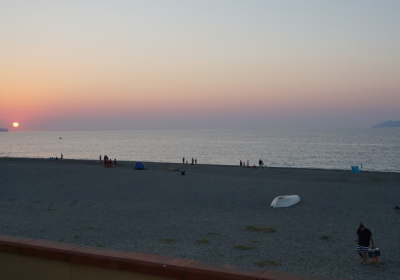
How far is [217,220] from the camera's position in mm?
14211

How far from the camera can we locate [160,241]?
35.0 feet

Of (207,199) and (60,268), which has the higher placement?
(60,268)

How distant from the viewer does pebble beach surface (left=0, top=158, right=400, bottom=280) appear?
362 inches

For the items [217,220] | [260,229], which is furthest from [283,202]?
[260,229]

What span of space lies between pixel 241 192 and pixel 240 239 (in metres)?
10.9

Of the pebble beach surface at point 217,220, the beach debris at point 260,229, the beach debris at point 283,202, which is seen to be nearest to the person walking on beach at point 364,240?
the pebble beach surface at point 217,220

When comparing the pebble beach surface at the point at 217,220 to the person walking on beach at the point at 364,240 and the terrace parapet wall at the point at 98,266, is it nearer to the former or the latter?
the person walking on beach at the point at 364,240

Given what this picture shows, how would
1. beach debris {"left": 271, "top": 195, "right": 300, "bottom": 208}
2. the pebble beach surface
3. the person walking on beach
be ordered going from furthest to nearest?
beach debris {"left": 271, "top": 195, "right": 300, "bottom": 208}
the pebble beach surface
the person walking on beach

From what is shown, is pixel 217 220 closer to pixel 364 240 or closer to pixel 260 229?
pixel 260 229

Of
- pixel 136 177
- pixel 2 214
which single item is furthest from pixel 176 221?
pixel 136 177

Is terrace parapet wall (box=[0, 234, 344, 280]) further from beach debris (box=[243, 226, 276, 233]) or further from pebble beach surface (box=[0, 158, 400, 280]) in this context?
beach debris (box=[243, 226, 276, 233])

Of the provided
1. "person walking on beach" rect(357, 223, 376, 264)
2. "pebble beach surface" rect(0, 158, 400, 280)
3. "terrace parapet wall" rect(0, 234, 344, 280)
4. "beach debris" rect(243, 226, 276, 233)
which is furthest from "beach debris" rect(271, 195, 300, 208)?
"terrace parapet wall" rect(0, 234, 344, 280)

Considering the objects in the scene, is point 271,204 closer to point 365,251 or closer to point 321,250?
point 321,250

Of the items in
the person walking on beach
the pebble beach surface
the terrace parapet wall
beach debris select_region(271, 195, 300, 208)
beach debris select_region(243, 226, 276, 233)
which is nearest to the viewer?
the terrace parapet wall
